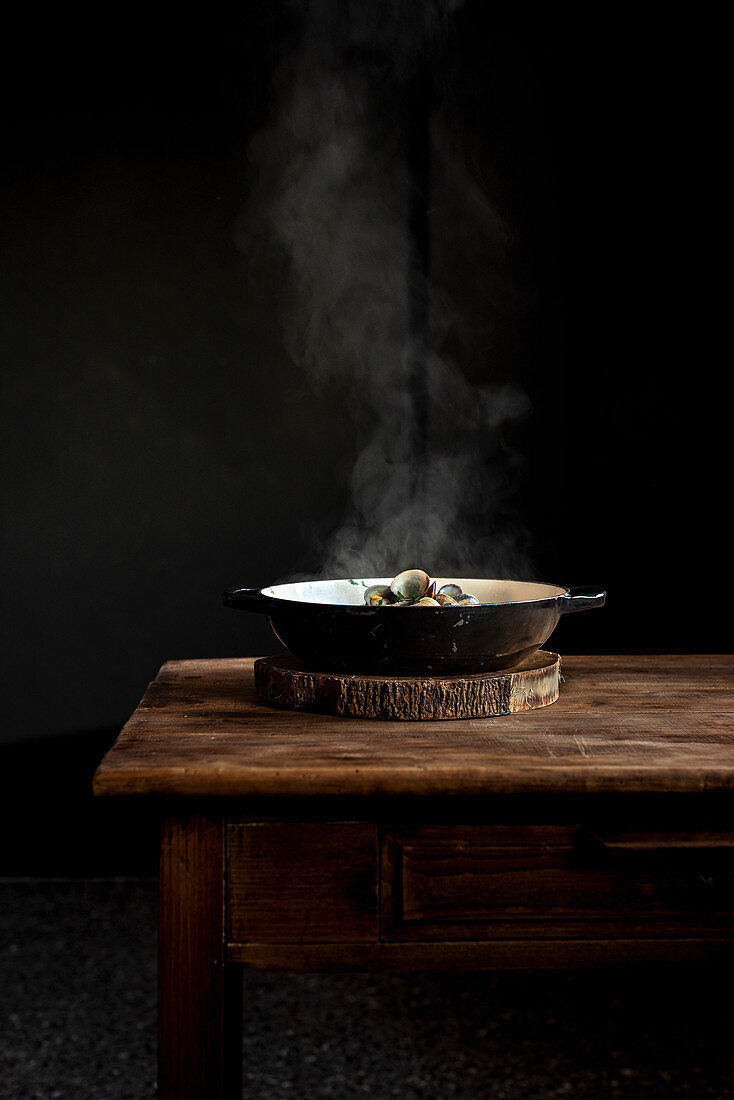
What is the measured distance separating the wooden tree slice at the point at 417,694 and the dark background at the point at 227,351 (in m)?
1.12

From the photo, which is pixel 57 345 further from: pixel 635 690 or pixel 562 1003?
pixel 562 1003

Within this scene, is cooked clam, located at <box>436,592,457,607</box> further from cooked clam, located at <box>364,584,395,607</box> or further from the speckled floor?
the speckled floor

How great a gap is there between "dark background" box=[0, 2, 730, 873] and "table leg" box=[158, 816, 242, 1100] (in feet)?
4.36

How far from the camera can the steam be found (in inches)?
84.6

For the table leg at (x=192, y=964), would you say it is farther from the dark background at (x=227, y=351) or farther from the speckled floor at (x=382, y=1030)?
the dark background at (x=227, y=351)

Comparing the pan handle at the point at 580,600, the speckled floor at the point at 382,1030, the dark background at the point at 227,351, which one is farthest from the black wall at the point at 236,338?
the pan handle at the point at 580,600

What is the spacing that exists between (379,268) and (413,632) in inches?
54.2

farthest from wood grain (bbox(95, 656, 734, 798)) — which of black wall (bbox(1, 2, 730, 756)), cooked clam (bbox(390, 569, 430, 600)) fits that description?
black wall (bbox(1, 2, 730, 756))

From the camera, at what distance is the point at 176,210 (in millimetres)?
2145

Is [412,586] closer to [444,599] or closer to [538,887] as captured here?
[444,599]

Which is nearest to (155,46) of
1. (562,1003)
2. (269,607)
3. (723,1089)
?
(269,607)

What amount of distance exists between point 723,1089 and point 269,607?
111 centimetres

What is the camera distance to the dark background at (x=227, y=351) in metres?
2.14

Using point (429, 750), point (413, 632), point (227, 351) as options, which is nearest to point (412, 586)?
point (413, 632)
